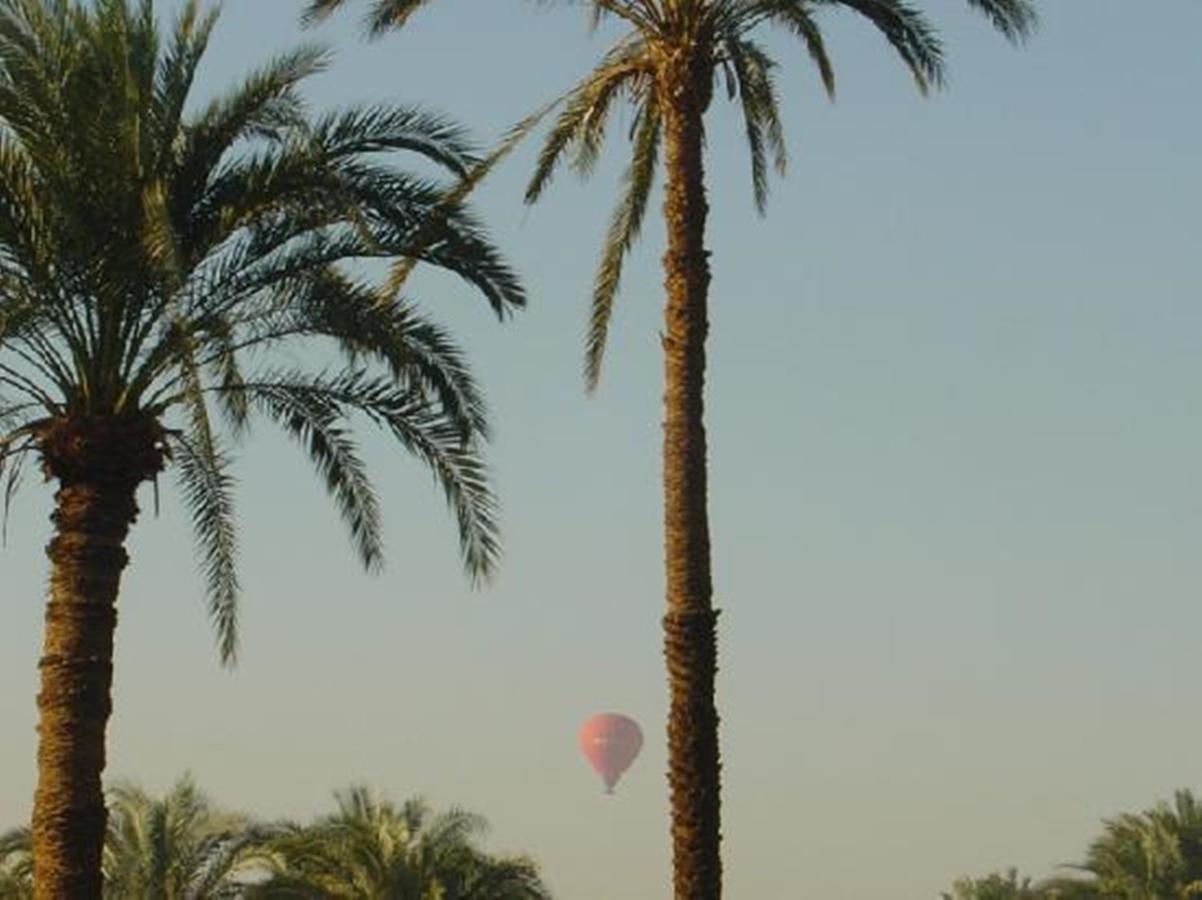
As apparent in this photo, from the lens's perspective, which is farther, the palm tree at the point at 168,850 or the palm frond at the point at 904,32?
the palm tree at the point at 168,850

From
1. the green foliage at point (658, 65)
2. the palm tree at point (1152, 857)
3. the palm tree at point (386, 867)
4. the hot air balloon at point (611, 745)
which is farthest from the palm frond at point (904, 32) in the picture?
the hot air balloon at point (611, 745)

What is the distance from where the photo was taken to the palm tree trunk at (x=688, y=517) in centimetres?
1947

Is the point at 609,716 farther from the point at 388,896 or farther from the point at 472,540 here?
the point at 472,540

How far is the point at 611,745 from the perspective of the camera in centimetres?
7969

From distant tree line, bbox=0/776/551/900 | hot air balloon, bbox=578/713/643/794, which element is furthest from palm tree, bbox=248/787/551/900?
hot air balloon, bbox=578/713/643/794

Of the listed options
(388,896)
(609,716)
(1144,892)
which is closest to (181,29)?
(388,896)

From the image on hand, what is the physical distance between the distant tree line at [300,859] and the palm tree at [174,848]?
0.06 ft

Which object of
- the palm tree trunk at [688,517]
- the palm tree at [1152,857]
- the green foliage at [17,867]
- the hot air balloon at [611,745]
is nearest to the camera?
the palm tree trunk at [688,517]

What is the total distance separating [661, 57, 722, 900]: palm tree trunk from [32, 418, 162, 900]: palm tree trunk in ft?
15.6

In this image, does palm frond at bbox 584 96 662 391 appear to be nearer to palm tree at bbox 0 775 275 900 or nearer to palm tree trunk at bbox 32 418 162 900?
palm tree trunk at bbox 32 418 162 900

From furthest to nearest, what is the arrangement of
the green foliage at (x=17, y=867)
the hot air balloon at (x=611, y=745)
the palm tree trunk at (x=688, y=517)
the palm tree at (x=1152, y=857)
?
the hot air balloon at (x=611, y=745) → the palm tree at (x=1152, y=857) → the green foliage at (x=17, y=867) → the palm tree trunk at (x=688, y=517)

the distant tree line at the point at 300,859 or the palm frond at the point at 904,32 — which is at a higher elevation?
the palm frond at the point at 904,32

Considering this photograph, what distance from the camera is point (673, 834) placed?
1955 centimetres

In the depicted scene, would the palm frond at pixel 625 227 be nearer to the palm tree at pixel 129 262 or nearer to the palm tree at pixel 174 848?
the palm tree at pixel 129 262
